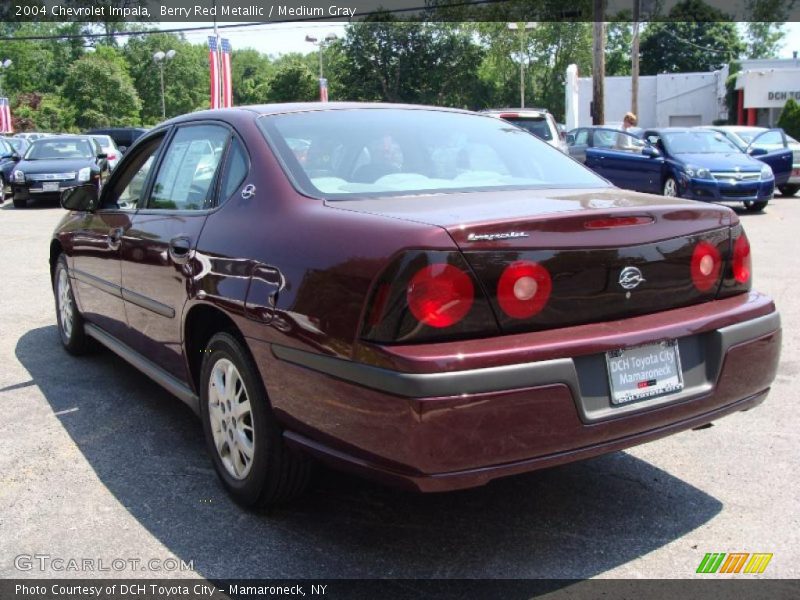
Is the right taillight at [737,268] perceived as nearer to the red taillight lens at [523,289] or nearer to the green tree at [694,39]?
the red taillight lens at [523,289]

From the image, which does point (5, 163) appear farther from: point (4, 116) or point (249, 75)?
point (249, 75)

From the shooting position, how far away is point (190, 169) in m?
3.94

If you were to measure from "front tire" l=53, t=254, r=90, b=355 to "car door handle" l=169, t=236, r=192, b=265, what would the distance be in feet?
6.47

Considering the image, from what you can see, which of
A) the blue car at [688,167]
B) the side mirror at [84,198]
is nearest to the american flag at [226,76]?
the blue car at [688,167]

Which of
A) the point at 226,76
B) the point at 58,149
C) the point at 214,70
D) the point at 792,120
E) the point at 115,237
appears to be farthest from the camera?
the point at 792,120

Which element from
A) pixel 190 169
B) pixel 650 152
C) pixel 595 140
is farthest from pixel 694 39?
Answer: pixel 190 169

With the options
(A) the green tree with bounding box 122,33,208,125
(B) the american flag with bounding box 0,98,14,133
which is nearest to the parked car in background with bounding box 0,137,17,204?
(B) the american flag with bounding box 0,98,14,133

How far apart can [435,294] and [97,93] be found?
2581 inches

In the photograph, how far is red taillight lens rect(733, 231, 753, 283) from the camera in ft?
10.5

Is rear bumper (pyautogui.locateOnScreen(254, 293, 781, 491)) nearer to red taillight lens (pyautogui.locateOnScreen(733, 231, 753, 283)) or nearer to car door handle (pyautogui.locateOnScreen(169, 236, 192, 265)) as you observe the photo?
red taillight lens (pyautogui.locateOnScreen(733, 231, 753, 283))

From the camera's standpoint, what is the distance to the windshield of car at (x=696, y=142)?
49.1 feet

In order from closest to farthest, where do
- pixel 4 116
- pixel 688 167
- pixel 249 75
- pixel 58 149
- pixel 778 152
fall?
pixel 688 167, pixel 778 152, pixel 58 149, pixel 4 116, pixel 249 75

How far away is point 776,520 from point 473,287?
1595mm

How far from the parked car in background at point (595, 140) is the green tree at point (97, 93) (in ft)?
170
